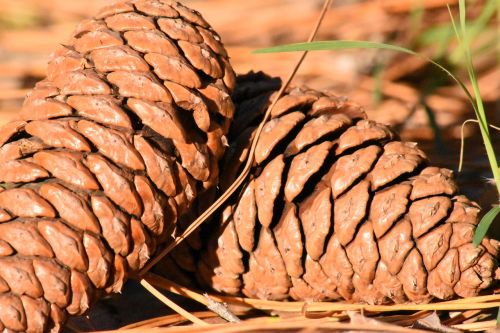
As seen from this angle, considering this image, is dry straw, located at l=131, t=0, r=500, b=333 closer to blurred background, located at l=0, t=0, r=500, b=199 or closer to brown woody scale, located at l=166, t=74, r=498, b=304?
brown woody scale, located at l=166, t=74, r=498, b=304

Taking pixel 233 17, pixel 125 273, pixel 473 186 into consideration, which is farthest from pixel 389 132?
pixel 233 17

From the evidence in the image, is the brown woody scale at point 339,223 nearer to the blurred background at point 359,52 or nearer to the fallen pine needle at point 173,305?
the fallen pine needle at point 173,305

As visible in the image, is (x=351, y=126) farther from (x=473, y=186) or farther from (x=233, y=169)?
(x=473, y=186)

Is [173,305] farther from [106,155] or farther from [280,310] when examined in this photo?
[106,155]

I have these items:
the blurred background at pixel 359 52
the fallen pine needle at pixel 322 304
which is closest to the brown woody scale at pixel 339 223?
the fallen pine needle at pixel 322 304

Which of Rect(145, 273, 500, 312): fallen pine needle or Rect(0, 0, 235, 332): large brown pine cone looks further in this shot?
Rect(145, 273, 500, 312): fallen pine needle

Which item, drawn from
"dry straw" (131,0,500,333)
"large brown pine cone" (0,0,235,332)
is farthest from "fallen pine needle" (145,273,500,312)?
"large brown pine cone" (0,0,235,332)

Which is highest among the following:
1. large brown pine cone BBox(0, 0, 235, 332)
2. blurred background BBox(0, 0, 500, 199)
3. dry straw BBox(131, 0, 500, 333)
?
blurred background BBox(0, 0, 500, 199)
